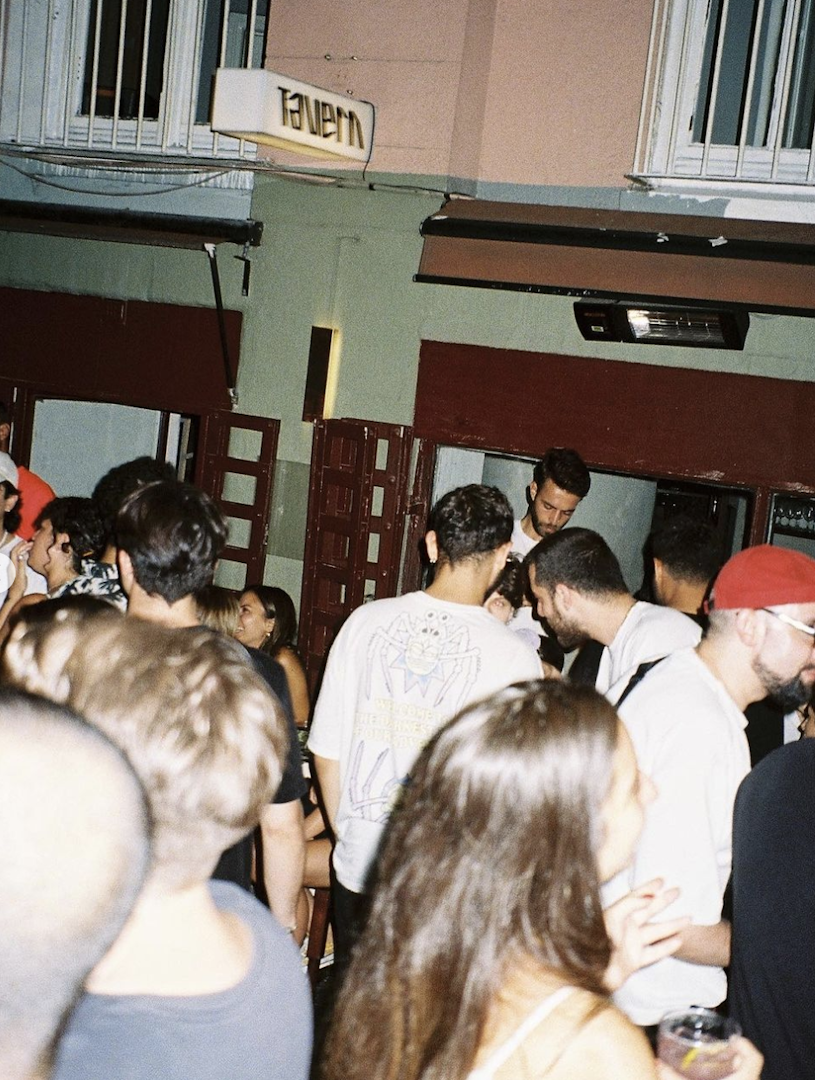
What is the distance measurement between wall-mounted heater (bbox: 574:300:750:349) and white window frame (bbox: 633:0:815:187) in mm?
810

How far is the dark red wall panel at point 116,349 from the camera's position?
8.29 meters

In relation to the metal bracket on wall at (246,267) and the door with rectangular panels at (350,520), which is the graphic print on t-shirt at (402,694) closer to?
the door with rectangular panels at (350,520)

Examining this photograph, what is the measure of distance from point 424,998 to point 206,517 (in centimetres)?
195

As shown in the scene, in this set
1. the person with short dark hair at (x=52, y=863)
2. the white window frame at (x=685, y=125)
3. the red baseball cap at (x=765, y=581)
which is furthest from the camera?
the white window frame at (x=685, y=125)

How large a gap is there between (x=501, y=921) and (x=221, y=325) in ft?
21.5

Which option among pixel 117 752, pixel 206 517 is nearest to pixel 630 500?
pixel 206 517

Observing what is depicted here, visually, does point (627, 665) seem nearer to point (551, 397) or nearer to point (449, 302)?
point (551, 397)

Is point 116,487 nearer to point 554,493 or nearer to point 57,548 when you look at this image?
point 57,548

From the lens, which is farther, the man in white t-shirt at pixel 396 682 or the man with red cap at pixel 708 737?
the man in white t-shirt at pixel 396 682

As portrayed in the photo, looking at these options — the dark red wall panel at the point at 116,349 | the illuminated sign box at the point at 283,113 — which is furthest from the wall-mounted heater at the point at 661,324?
the dark red wall panel at the point at 116,349

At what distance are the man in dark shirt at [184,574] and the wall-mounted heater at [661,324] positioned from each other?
382 centimetres

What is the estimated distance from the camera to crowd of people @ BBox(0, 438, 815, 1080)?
1.38 meters

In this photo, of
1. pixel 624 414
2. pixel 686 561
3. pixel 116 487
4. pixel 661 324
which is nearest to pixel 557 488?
pixel 624 414

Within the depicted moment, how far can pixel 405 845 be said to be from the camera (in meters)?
2.03
